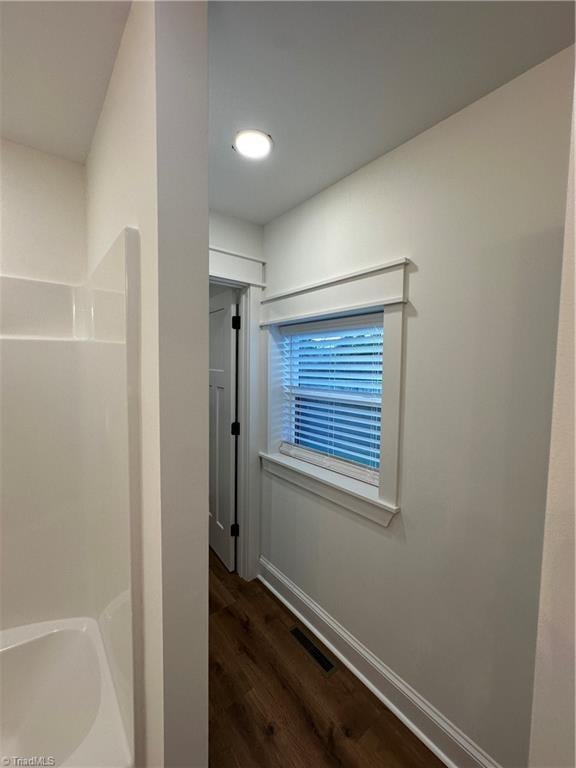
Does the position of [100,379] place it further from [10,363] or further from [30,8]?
[30,8]

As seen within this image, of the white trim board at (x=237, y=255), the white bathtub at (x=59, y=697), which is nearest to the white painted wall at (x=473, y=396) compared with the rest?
the white trim board at (x=237, y=255)

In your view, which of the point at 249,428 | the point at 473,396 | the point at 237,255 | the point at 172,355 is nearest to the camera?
the point at 172,355

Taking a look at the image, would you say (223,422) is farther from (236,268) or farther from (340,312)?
(340,312)

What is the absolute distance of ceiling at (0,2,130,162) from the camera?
2.85ft

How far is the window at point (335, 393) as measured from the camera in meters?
1.67

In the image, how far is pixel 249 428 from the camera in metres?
2.19

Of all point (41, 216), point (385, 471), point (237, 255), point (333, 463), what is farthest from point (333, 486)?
point (41, 216)

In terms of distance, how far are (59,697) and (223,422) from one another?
156cm

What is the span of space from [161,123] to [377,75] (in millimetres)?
791

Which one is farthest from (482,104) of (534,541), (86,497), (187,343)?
(86,497)

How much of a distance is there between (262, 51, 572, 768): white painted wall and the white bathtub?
1121 millimetres

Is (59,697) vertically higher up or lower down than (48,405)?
lower down

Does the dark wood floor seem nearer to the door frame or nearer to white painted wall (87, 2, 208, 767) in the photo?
the door frame

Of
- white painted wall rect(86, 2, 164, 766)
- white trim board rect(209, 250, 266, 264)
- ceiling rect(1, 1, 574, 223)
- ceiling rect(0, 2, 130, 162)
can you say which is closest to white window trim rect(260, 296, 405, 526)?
white trim board rect(209, 250, 266, 264)
